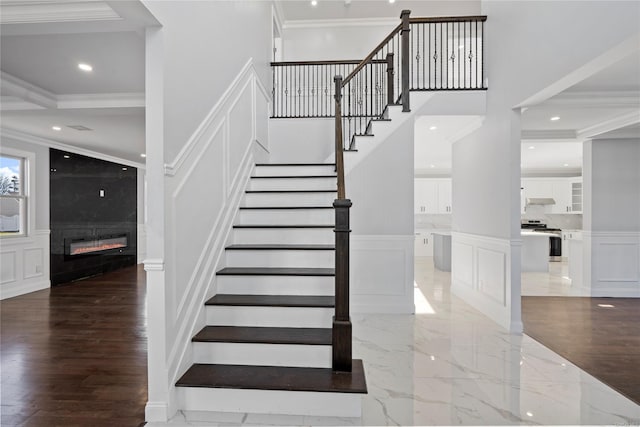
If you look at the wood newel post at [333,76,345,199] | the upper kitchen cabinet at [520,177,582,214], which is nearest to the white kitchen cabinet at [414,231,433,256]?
the upper kitchen cabinet at [520,177,582,214]

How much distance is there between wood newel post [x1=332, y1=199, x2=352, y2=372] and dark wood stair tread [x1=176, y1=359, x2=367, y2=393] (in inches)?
3.6

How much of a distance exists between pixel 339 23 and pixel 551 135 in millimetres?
4478

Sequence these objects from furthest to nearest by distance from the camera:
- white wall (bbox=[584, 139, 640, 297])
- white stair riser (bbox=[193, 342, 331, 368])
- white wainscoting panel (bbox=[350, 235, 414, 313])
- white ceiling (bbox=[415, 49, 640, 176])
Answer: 1. white wall (bbox=[584, 139, 640, 297])
2. white wainscoting panel (bbox=[350, 235, 414, 313])
3. white ceiling (bbox=[415, 49, 640, 176])
4. white stair riser (bbox=[193, 342, 331, 368])

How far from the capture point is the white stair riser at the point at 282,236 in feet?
9.75

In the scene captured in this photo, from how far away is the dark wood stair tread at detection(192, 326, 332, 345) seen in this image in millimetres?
2029

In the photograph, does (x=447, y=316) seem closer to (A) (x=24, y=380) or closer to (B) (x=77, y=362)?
(B) (x=77, y=362)

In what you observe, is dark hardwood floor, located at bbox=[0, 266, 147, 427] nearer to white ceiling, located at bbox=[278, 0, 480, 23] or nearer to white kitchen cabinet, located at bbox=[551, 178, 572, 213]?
white ceiling, located at bbox=[278, 0, 480, 23]

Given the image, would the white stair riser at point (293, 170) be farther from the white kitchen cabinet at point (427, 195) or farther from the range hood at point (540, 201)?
the range hood at point (540, 201)

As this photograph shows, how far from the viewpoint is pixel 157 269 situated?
1807mm

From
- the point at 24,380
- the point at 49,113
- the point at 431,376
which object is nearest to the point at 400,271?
the point at 431,376

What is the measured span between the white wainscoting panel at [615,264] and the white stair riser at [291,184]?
441 cm

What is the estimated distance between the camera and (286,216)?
3.23m

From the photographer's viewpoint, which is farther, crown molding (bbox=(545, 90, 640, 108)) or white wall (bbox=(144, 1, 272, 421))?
crown molding (bbox=(545, 90, 640, 108))

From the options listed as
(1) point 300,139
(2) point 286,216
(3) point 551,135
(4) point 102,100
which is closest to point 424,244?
(3) point 551,135
